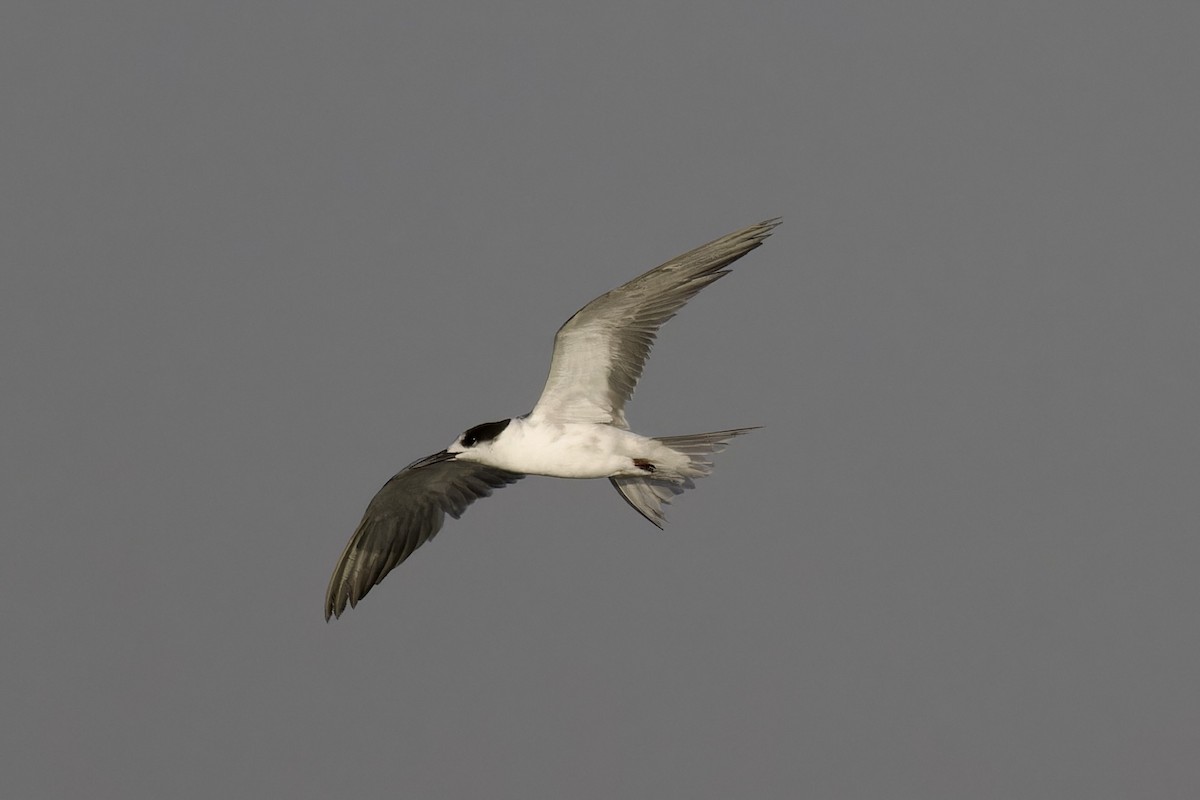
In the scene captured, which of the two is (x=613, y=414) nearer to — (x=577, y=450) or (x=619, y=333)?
(x=577, y=450)

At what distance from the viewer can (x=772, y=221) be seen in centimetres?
1447

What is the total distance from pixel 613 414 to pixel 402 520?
330 centimetres

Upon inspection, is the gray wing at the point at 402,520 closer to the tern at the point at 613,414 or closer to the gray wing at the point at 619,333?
the tern at the point at 613,414

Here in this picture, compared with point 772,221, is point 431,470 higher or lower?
lower

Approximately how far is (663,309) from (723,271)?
673mm

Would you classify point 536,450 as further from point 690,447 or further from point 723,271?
point 723,271

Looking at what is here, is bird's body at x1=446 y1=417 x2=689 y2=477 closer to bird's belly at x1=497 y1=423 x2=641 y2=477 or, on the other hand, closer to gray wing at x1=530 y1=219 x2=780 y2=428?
bird's belly at x1=497 y1=423 x2=641 y2=477

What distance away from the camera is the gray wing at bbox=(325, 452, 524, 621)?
17281 millimetres

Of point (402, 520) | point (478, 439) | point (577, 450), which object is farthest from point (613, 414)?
point (402, 520)

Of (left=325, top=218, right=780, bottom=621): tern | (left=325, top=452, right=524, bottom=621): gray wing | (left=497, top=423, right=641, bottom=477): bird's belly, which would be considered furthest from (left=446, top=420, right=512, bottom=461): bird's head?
(left=325, top=452, right=524, bottom=621): gray wing

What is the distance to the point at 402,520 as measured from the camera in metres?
17.6

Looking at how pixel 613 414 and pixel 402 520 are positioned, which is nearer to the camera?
pixel 613 414

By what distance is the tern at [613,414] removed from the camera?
14.8 metres

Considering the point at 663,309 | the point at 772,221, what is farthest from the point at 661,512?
the point at 772,221
